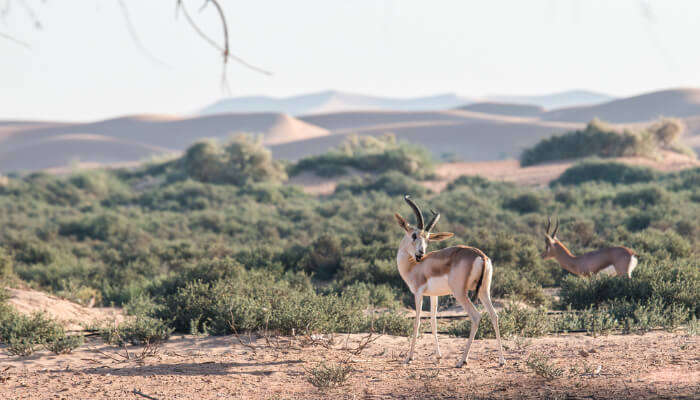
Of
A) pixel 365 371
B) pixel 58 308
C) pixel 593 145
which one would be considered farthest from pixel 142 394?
pixel 593 145

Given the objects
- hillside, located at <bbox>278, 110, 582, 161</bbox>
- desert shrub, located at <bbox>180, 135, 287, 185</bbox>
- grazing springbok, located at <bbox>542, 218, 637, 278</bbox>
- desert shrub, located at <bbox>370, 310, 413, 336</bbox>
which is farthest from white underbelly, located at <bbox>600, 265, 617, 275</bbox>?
hillside, located at <bbox>278, 110, 582, 161</bbox>

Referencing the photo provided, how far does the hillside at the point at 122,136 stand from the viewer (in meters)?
108

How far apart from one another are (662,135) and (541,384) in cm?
4361

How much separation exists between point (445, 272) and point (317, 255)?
7.92 meters

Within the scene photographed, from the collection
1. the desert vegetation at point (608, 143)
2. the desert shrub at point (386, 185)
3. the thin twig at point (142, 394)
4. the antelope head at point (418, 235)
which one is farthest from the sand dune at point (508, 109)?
the thin twig at point (142, 394)

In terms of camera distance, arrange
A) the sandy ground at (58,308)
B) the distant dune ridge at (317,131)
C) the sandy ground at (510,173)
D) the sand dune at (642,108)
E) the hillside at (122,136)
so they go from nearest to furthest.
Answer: the sandy ground at (58,308), the sandy ground at (510,173), the distant dune ridge at (317,131), the hillside at (122,136), the sand dune at (642,108)

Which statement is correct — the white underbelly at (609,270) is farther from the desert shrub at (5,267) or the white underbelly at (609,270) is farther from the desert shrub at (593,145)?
the desert shrub at (593,145)

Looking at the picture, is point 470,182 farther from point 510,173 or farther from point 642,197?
point 642,197

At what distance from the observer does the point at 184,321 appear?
8.66 meters

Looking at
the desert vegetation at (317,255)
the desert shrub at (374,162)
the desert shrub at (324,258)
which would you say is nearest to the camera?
the desert vegetation at (317,255)

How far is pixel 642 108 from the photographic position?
435 feet

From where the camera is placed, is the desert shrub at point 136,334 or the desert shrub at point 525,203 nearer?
the desert shrub at point 136,334

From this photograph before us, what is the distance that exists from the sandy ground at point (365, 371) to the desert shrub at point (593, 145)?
3528 cm

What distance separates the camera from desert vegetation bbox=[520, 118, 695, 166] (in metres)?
40.0
